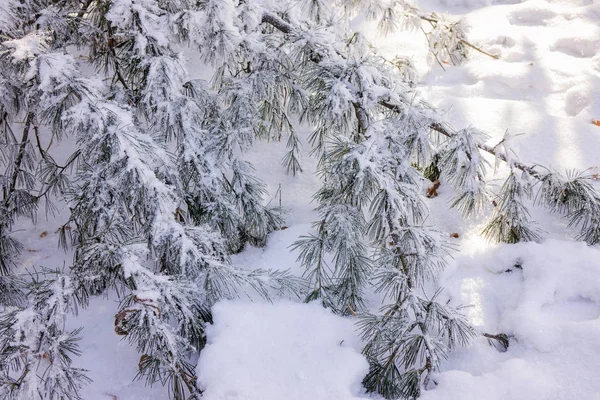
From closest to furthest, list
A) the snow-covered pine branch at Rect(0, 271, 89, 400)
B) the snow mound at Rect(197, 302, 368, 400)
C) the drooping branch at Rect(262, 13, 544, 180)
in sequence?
the snow-covered pine branch at Rect(0, 271, 89, 400) < the snow mound at Rect(197, 302, 368, 400) < the drooping branch at Rect(262, 13, 544, 180)

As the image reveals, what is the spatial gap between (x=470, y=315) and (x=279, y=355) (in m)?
0.61

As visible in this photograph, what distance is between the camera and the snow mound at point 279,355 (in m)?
0.91

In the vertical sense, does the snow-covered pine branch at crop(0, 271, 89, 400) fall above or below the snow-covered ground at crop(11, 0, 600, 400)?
above

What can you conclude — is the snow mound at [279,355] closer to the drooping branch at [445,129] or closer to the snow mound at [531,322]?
the snow mound at [531,322]

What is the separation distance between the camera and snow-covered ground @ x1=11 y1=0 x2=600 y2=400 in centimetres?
93

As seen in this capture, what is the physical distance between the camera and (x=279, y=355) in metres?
0.99

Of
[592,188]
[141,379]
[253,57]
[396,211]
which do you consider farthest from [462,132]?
[141,379]

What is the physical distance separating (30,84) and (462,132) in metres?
1.23

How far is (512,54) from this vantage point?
245 cm

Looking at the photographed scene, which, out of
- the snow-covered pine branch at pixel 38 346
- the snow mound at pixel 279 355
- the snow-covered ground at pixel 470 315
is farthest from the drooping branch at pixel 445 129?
the snow-covered pine branch at pixel 38 346

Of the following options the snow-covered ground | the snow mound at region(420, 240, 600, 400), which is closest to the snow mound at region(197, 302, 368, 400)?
the snow-covered ground

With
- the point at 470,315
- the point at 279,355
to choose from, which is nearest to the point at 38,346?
the point at 279,355

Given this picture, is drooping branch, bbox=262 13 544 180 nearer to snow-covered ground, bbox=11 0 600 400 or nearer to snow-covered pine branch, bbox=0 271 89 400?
snow-covered ground, bbox=11 0 600 400

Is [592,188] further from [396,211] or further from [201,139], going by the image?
[201,139]
